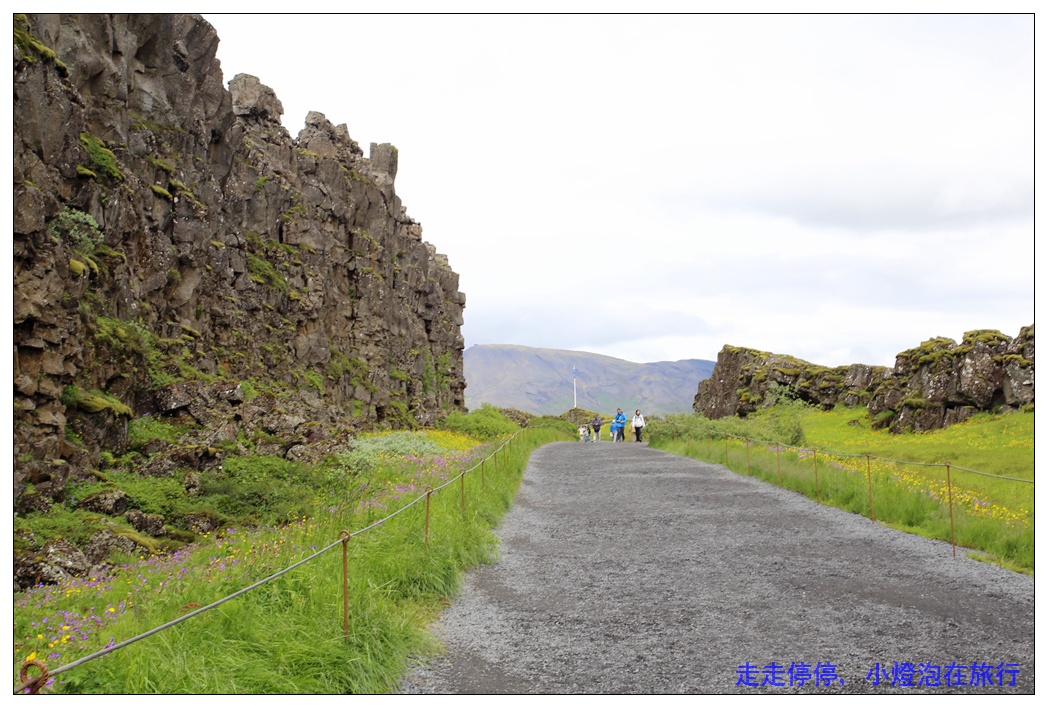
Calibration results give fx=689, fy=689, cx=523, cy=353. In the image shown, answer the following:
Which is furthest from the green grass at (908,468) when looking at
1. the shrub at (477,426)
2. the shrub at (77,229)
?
the shrub at (77,229)

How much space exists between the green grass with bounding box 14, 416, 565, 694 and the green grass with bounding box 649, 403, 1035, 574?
8.28m

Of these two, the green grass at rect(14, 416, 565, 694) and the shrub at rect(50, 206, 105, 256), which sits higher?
the shrub at rect(50, 206, 105, 256)

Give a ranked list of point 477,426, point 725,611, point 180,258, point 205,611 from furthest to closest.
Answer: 1. point 477,426
2. point 180,258
3. point 725,611
4. point 205,611

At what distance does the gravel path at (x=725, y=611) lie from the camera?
6.39 metres

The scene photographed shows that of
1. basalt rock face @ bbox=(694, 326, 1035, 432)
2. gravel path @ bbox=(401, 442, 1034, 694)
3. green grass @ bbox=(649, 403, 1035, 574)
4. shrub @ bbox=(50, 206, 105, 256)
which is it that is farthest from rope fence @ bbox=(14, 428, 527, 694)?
basalt rock face @ bbox=(694, 326, 1035, 432)

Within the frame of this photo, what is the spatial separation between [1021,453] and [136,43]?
35568 mm

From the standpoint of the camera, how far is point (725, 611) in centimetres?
830

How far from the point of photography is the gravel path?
6391 mm

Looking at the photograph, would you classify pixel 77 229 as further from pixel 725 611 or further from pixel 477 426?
pixel 477 426

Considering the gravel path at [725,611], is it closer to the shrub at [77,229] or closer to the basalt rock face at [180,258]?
the basalt rock face at [180,258]

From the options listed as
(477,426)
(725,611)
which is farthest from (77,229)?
(477,426)

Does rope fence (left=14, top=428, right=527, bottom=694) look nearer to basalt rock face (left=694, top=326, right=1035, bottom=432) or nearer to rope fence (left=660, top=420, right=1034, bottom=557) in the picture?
rope fence (left=660, top=420, right=1034, bottom=557)

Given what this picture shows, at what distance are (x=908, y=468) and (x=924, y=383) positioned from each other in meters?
20.5

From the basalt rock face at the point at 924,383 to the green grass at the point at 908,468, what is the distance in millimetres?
1551
